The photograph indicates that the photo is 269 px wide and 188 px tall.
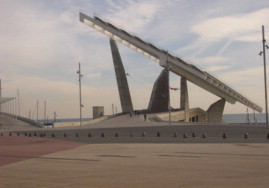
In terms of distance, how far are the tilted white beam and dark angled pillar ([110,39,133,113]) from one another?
365 centimetres

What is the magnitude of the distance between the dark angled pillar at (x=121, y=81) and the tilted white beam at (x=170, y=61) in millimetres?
3652

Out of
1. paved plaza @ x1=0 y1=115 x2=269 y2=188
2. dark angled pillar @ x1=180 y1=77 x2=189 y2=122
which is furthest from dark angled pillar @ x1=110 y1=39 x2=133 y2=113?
paved plaza @ x1=0 y1=115 x2=269 y2=188

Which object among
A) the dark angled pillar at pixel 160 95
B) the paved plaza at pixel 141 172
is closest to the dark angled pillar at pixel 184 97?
the dark angled pillar at pixel 160 95

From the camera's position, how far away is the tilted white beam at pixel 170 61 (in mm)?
63969

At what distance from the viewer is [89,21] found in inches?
2707

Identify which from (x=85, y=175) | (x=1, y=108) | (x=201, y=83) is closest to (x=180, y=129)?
(x=85, y=175)

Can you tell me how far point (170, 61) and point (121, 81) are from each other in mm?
12709

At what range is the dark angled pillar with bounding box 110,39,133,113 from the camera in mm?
71625

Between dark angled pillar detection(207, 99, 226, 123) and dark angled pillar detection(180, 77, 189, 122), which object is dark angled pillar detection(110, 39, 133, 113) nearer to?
dark angled pillar detection(180, 77, 189, 122)

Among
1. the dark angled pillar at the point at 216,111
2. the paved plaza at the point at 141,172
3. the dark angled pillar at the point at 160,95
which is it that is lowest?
the paved plaza at the point at 141,172

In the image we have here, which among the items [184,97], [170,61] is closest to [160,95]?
[184,97]

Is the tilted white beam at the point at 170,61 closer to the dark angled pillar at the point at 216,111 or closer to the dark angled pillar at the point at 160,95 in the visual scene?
the dark angled pillar at the point at 216,111

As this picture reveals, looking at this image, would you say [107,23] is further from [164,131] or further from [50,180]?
[50,180]

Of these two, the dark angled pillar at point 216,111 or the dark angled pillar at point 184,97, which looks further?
the dark angled pillar at point 216,111
